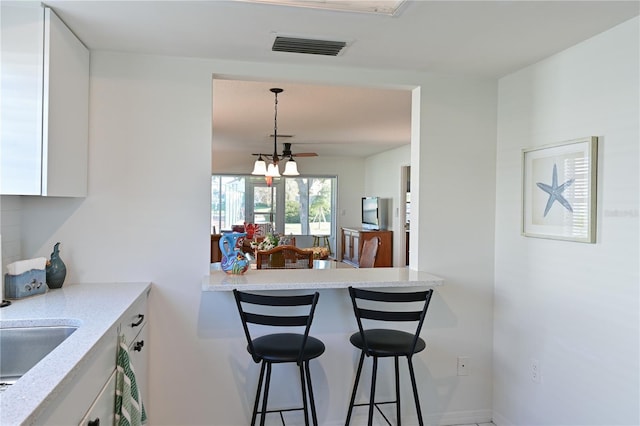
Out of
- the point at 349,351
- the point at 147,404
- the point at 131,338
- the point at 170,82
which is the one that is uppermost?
the point at 170,82

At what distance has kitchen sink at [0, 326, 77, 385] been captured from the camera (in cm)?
166

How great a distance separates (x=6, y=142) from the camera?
1864 mm

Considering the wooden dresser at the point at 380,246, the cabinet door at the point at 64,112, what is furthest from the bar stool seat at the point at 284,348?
the wooden dresser at the point at 380,246

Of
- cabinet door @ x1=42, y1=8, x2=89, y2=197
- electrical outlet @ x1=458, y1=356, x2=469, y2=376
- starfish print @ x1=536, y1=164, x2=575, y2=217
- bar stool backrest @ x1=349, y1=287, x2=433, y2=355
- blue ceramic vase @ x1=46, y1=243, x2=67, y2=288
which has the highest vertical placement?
cabinet door @ x1=42, y1=8, x2=89, y2=197

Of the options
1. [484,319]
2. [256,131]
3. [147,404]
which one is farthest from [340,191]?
[147,404]

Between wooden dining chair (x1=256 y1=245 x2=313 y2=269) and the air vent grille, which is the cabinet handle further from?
the air vent grille

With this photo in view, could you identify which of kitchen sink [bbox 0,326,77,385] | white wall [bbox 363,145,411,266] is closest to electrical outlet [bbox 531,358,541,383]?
kitchen sink [bbox 0,326,77,385]

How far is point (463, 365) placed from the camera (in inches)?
111

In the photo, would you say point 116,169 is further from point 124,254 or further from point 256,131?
point 256,131

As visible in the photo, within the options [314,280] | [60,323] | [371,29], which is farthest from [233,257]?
Answer: [371,29]

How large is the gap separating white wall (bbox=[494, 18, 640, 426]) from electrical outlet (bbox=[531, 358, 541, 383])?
26 mm

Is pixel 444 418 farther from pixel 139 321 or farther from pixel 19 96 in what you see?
pixel 19 96

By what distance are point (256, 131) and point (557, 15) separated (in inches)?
178

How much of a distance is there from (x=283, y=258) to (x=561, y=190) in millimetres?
2151
